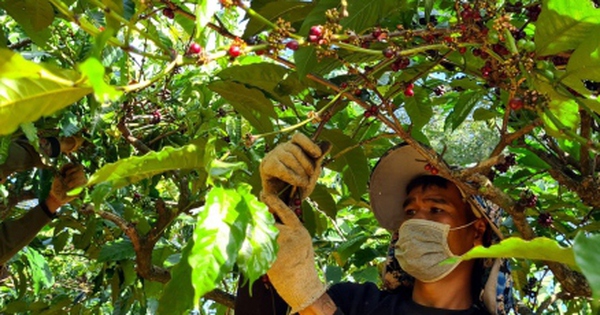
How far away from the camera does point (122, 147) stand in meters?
2.95

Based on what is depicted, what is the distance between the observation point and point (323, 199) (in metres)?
2.35

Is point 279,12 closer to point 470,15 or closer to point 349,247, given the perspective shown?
point 470,15

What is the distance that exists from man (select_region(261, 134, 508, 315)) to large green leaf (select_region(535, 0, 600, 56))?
81cm

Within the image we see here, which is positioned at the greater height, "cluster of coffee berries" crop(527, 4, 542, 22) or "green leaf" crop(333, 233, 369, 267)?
"cluster of coffee berries" crop(527, 4, 542, 22)

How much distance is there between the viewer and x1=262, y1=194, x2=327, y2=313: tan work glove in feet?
6.46

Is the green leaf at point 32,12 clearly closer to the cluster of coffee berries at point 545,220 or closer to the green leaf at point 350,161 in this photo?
the green leaf at point 350,161

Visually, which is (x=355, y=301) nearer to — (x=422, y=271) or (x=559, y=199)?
(x=422, y=271)

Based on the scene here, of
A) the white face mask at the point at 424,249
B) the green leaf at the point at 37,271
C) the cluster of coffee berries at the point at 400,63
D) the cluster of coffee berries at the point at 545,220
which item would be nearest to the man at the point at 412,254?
the white face mask at the point at 424,249

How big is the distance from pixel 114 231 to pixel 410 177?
60.5 inches

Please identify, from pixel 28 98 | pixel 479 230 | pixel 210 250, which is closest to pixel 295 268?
pixel 479 230

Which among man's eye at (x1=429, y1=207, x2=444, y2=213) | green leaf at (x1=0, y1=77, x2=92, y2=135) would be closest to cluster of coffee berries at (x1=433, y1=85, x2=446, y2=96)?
man's eye at (x1=429, y1=207, x2=444, y2=213)

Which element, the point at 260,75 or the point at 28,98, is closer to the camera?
the point at 28,98

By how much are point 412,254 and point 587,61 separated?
3.53 feet

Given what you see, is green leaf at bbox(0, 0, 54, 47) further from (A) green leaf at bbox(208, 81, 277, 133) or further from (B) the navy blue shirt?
(B) the navy blue shirt
